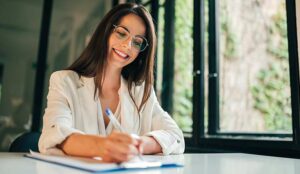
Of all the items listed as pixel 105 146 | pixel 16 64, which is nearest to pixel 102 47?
pixel 105 146

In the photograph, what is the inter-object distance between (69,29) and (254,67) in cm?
232

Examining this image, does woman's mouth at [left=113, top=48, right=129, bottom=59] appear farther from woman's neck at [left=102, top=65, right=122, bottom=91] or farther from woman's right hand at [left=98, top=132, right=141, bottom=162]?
woman's right hand at [left=98, top=132, right=141, bottom=162]

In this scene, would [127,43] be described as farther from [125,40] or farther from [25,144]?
[25,144]

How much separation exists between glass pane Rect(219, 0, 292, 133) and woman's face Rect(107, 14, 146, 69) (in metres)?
0.84

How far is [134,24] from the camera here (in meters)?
1.37

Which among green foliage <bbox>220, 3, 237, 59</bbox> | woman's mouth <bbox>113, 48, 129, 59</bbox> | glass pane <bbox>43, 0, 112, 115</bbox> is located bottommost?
woman's mouth <bbox>113, 48, 129, 59</bbox>

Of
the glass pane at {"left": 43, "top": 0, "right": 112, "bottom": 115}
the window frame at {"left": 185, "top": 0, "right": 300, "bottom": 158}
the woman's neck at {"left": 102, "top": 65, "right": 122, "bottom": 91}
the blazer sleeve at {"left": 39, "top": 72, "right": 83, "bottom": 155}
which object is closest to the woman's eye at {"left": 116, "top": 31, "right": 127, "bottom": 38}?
the woman's neck at {"left": 102, "top": 65, "right": 122, "bottom": 91}

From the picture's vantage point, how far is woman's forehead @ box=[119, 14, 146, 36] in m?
1.35

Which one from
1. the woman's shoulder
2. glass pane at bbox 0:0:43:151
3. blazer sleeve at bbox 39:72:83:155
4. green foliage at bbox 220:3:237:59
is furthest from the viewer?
glass pane at bbox 0:0:43:151

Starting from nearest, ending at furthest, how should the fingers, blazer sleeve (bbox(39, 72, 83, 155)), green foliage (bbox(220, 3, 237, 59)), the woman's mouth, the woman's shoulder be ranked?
the fingers → blazer sleeve (bbox(39, 72, 83, 155)) → the woman's shoulder → the woman's mouth → green foliage (bbox(220, 3, 237, 59))

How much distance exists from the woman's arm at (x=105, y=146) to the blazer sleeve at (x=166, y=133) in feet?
1.11

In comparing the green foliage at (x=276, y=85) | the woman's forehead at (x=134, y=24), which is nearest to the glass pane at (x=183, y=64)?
the green foliage at (x=276, y=85)

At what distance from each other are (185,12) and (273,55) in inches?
42.0

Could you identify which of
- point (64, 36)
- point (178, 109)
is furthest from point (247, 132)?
point (64, 36)
